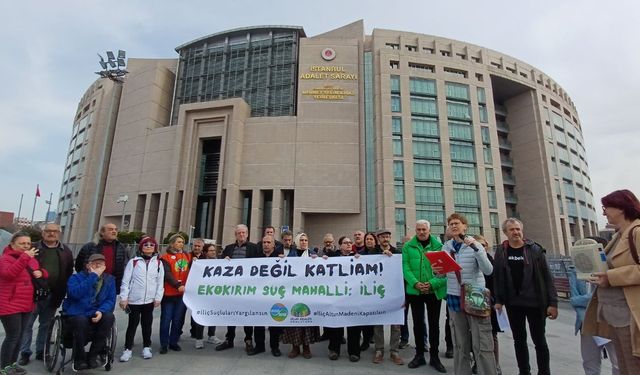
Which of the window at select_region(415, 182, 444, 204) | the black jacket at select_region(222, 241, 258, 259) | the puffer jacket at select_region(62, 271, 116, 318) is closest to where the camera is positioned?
the puffer jacket at select_region(62, 271, 116, 318)

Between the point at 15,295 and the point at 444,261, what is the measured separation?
18.6 ft

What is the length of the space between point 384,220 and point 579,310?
106ft

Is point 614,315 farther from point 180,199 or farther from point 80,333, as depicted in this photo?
point 180,199

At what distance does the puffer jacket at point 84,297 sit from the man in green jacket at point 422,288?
4.47 metres

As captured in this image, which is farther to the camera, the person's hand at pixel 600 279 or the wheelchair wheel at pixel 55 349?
the wheelchair wheel at pixel 55 349

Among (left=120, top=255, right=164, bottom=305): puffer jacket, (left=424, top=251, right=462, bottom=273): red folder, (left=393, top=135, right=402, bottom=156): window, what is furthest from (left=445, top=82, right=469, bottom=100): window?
(left=120, top=255, right=164, bottom=305): puffer jacket

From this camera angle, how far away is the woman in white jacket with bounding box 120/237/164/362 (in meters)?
5.11

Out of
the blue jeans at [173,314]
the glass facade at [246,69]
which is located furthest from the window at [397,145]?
the blue jeans at [173,314]

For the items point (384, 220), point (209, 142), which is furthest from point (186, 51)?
point (384, 220)

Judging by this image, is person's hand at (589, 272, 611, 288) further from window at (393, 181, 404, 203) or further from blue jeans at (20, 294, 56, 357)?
window at (393, 181, 404, 203)

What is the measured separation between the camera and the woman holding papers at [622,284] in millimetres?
2500

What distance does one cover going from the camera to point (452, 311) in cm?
432

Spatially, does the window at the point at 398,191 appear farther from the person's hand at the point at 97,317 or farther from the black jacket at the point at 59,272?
the person's hand at the point at 97,317

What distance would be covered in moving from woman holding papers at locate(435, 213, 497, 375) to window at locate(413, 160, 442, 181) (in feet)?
116
